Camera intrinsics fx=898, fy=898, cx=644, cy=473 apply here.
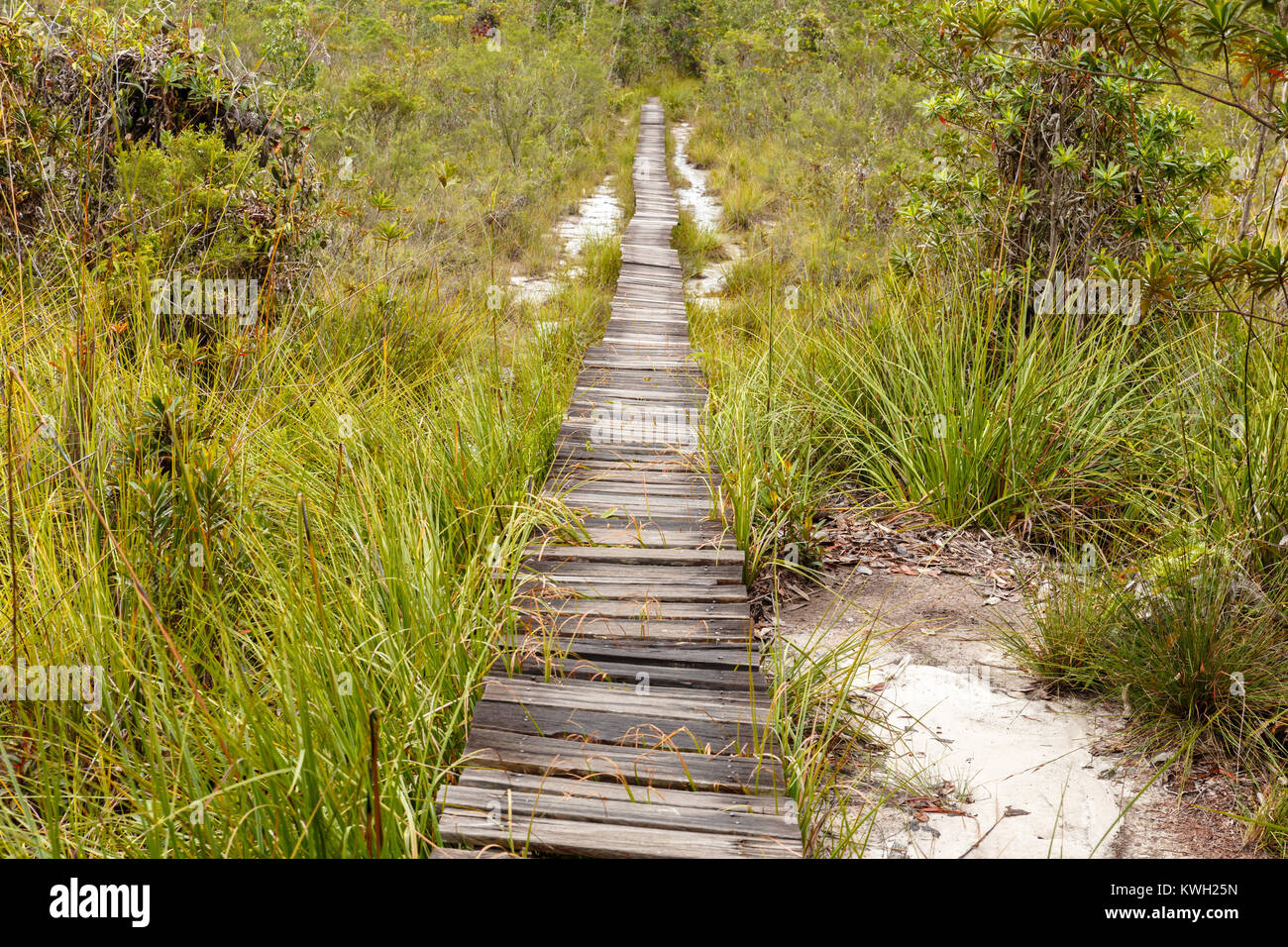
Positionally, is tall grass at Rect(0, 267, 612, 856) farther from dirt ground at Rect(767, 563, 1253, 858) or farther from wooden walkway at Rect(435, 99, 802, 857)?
dirt ground at Rect(767, 563, 1253, 858)

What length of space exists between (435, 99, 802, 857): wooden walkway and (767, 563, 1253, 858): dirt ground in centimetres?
35

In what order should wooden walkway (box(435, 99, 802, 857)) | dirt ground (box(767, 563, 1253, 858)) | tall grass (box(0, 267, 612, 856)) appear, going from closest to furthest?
tall grass (box(0, 267, 612, 856)) < wooden walkway (box(435, 99, 802, 857)) < dirt ground (box(767, 563, 1253, 858))

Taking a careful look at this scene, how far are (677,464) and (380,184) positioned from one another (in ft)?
21.3

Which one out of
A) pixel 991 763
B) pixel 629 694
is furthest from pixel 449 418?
pixel 991 763

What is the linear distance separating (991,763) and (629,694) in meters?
1.21

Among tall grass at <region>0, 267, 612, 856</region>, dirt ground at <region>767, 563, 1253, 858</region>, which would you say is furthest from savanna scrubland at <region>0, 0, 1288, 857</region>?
dirt ground at <region>767, 563, 1253, 858</region>

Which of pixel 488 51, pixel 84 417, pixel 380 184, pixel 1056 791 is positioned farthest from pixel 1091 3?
pixel 488 51

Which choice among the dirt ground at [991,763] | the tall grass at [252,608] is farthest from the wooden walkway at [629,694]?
the dirt ground at [991,763]

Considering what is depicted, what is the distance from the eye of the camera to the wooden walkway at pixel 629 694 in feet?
7.29

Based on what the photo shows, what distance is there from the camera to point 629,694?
9.02ft

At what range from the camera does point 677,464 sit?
444 cm

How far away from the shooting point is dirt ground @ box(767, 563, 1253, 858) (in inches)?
101

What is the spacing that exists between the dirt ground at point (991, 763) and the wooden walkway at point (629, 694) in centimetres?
35
